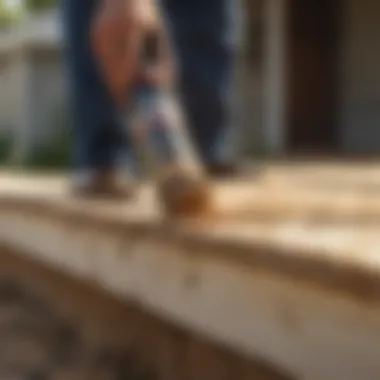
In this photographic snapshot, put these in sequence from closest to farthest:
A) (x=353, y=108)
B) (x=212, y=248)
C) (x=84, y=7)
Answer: (x=212, y=248) → (x=84, y=7) → (x=353, y=108)

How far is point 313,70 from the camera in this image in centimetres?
945

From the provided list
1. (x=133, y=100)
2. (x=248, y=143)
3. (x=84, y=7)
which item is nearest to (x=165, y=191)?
(x=133, y=100)

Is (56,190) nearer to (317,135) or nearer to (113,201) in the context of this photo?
(113,201)

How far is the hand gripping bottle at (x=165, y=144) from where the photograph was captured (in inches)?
61.6

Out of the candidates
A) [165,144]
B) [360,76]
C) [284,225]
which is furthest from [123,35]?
[360,76]

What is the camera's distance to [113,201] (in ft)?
6.63

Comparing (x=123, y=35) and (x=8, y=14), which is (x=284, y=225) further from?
(x=8, y=14)

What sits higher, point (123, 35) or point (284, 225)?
point (123, 35)

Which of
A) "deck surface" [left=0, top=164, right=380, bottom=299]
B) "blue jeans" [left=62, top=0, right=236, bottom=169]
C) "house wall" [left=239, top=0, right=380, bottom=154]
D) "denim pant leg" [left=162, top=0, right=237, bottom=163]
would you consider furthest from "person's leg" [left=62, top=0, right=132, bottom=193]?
"house wall" [left=239, top=0, right=380, bottom=154]

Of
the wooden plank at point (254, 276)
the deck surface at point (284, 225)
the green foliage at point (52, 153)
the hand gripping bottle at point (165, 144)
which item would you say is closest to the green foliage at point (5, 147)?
the green foliage at point (52, 153)

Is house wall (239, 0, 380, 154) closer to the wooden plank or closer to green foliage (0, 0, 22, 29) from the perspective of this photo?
the wooden plank

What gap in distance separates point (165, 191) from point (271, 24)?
7.89m

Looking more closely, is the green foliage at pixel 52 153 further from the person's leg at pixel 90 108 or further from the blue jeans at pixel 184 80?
the person's leg at pixel 90 108

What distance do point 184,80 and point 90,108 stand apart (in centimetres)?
31
